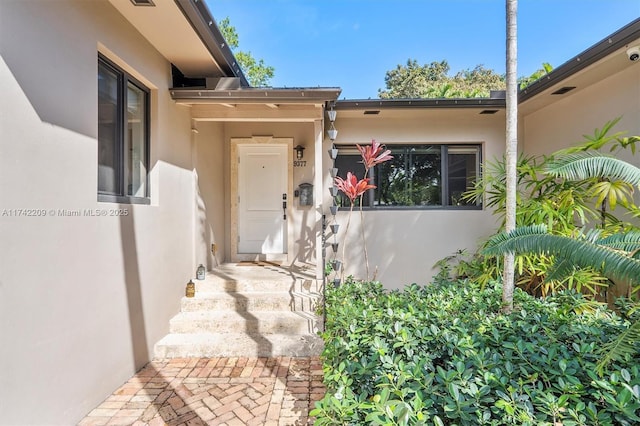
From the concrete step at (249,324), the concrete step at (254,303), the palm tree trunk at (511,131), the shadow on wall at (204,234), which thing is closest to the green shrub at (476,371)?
the palm tree trunk at (511,131)

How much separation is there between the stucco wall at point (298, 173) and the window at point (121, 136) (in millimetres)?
2457

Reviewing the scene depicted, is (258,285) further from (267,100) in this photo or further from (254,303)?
(267,100)

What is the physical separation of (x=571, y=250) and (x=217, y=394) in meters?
3.05

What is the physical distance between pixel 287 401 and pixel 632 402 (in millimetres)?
2342

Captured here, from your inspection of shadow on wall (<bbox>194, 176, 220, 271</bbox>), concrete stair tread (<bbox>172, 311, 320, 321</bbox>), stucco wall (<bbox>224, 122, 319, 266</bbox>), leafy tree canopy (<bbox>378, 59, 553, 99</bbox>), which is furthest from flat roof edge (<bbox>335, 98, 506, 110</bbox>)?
leafy tree canopy (<bbox>378, 59, 553, 99</bbox>)

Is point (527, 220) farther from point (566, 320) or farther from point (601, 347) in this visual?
point (601, 347)

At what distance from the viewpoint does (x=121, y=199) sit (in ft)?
10.1

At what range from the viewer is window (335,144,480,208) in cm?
566

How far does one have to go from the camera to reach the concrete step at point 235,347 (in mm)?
3605

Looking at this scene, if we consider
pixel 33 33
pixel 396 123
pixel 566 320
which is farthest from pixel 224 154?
pixel 566 320

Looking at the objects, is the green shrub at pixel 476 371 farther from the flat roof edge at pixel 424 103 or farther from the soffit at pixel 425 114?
the soffit at pixel 425 114

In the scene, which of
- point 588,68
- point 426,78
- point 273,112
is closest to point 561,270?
point 588,68

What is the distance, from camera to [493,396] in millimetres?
1555

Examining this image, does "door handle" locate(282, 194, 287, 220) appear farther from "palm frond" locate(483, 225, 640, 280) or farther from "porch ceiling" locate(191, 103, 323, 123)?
"palm frond" locate(483, 225, 640, 280)
